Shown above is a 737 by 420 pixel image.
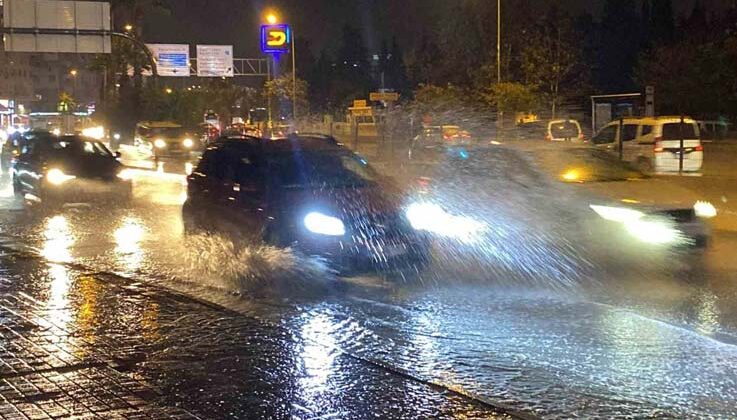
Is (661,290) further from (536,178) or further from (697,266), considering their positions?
(536,178)

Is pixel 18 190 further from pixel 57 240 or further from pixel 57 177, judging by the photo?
pixel 57 240

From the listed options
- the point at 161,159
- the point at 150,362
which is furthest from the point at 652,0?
the point at 150,362

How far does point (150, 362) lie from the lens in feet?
20.9

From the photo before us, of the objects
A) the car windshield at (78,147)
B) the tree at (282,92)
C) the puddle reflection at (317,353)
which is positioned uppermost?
the tree at (282,92)

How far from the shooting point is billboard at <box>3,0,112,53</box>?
32.6 meters

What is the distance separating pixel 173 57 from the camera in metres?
65.9

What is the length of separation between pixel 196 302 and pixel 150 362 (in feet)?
6.73

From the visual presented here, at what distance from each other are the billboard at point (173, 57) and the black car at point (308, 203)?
56.6m

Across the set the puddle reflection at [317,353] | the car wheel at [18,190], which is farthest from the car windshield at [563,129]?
the puddle reflection at [317,353]

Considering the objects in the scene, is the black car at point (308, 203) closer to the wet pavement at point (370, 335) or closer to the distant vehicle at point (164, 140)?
the wet pavement at point (370, 335)

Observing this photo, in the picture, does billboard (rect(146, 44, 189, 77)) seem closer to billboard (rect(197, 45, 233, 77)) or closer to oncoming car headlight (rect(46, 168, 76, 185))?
billboard (rect(197, 45, 233, 77))

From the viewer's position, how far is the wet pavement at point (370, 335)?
5.52 metres

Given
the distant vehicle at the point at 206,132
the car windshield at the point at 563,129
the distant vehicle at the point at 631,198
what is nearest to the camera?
the distant vehicle at the point at 631,198

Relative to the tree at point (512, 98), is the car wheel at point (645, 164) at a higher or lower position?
lower
